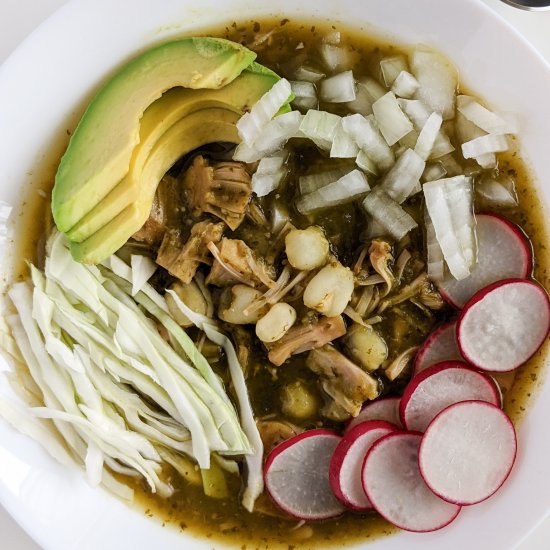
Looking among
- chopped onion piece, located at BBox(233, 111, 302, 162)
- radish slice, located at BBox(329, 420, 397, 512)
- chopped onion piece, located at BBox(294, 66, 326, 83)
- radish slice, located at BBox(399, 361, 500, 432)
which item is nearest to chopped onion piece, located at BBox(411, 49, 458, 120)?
chopped onion piece, located at BBox(294, 66, 326, 83)

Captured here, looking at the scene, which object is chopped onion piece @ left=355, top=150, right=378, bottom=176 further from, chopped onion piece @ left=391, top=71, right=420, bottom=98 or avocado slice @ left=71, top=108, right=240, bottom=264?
avocado slice @ left=71, top=108, right=240, bottom=264

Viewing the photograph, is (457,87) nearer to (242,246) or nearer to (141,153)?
(242,246)

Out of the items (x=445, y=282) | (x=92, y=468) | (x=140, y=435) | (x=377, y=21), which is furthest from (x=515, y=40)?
(x=92, y=468)

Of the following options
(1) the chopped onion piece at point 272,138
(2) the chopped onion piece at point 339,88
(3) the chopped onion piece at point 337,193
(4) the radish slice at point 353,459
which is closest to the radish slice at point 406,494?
(4) the radish slice at point 353,459

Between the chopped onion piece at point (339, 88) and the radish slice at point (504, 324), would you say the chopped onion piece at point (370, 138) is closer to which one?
the chopped onion piece at point (339, 88)

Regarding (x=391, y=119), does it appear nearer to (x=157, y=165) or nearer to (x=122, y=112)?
(x=157, y=165)

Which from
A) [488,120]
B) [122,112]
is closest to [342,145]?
[488,120]
